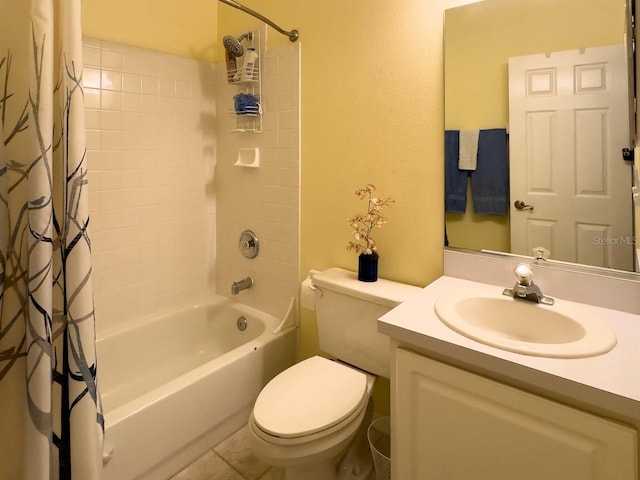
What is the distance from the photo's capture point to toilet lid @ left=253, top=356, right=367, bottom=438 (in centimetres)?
124

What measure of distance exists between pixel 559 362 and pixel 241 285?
1.67 metres

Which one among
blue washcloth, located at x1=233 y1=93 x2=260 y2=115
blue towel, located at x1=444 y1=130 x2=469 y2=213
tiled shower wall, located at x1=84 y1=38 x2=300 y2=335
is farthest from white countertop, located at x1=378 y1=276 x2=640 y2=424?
blue washcloth, located at x1=233 y1=93 x2=260 y2=115

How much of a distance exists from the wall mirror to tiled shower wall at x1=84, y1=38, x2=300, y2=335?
864 millimetres

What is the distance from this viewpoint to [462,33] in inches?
56.5

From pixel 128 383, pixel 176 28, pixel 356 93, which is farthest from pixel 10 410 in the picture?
pixel 176 28

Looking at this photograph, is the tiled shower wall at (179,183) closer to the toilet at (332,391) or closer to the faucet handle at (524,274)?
the toilet at (332,391)

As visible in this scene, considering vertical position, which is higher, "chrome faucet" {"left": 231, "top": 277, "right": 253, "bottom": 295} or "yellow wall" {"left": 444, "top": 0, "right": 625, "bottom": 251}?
"yellow wall" {"left": 444, "top": 0, "right": 625, "bottom": 251}

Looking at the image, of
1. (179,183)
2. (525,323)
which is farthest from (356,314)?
(179,183)

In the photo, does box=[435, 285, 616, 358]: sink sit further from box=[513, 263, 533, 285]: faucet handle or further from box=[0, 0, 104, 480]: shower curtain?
box=[0, 0, 104, 480]: shower curtain

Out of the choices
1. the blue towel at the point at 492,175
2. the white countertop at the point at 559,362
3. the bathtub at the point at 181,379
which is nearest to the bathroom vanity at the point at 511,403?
the white countertop at the point at 559,362

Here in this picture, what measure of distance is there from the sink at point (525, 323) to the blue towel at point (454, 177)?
13.5 inches

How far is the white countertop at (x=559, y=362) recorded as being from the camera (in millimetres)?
778

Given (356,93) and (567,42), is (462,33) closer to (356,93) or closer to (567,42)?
(567,42)

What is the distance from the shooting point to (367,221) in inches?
65.8
